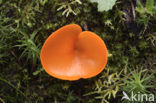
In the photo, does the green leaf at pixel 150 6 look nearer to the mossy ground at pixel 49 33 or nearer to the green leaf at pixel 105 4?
the mossy ground at pixel 49 33

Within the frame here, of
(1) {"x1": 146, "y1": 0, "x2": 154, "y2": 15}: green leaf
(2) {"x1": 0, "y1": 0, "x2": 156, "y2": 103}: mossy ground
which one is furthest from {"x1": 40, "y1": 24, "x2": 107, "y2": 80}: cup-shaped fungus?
(1) {"x1": 146, "y1": 0, "x2": 154, "y2": 15}: green leaf

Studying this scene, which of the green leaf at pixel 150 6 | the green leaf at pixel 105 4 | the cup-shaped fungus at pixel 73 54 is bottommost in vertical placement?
the cup-shaped fungus at pixel 73 54

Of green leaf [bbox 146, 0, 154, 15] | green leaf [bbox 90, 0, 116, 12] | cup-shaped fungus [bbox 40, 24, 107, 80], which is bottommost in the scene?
cup-shaped fungus [bbox 40, 24, 107, 80]

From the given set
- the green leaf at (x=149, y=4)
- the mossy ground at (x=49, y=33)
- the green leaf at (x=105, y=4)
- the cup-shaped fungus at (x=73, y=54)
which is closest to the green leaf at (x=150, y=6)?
the green leaf at (x=149, y=4)

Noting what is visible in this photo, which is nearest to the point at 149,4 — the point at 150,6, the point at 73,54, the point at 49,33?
the point at 150,6

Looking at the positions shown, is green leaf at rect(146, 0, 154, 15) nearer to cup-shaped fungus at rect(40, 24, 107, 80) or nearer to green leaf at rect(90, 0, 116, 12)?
green leaf at rect(90, 0, 116, 12)

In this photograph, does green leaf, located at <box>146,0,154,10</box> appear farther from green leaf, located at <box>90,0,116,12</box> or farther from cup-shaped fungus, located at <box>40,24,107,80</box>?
cup-shaped fungus, located at <box>40,24,107,80</box>

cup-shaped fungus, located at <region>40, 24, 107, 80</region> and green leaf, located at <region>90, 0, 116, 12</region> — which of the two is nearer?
cup-shaped fungus, located at <region>40, 24, 107, 80</region>

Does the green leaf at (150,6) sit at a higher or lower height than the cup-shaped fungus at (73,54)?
higher

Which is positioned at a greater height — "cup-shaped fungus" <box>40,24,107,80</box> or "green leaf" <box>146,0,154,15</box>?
"green leaf" <box>146,0,154,15</box>
